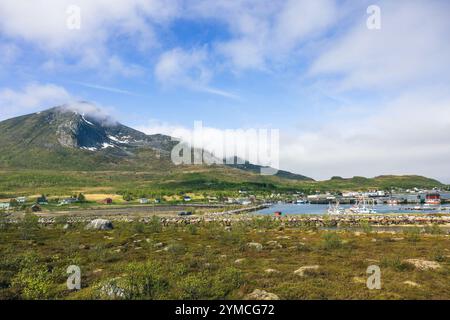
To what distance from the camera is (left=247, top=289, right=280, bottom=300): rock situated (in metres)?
18.7

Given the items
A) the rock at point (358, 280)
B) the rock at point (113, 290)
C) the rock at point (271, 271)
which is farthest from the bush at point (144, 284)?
the rock at point (358, 280)

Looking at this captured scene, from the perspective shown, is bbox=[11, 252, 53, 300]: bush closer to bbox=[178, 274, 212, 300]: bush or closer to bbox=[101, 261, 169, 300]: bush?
bbox=[101, 261, 169, 300]: bush

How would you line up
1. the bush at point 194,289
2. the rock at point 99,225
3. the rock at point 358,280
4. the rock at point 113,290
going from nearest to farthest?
the rock at point 113,290 < the bush at point 194,289 < the rock at point 358,280 < the rock at point 99,225

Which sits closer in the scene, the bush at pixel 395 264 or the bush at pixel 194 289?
the bush at pixel 194 289

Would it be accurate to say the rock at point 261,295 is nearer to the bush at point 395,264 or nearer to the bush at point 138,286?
the bush at point 138,286

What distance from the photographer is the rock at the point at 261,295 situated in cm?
1870

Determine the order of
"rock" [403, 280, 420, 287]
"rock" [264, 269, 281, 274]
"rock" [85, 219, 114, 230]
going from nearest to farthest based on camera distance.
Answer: "rock" [403, 280, 420, 287] → "rock" [264, 269, 281, 274] → "rock" [85, 219, 114, 230]

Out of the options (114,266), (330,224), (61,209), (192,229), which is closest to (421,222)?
(330,224)

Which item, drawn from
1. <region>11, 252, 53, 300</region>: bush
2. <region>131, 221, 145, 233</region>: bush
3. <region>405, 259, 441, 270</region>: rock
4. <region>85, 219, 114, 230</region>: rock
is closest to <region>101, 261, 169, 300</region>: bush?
<region>11, 252, 53, 300</region>: bush

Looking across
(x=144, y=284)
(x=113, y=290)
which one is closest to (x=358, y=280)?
(x=144, y=284)

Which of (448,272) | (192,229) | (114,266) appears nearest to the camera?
(448,272)
